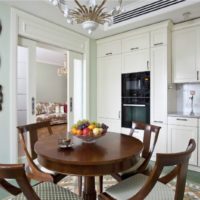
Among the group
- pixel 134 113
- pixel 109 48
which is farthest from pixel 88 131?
pixel 109 48

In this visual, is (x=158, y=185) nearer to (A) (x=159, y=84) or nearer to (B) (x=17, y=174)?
(B) (x=17, y=174)

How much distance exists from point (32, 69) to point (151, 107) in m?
2.21

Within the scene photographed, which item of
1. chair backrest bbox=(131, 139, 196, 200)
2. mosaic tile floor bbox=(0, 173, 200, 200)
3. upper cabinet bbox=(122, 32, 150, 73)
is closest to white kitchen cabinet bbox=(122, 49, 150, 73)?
upper cabinet bbox=(122, 32, 150, 73)

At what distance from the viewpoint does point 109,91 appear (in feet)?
12.9

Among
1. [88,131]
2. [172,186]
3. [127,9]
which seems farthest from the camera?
[127,9]

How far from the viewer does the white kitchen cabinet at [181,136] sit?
2867 millimetres

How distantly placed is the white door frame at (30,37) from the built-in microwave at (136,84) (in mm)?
1145

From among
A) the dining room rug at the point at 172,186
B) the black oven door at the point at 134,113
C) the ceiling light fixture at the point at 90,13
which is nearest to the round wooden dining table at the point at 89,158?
the dining room rug at the point at 172,186

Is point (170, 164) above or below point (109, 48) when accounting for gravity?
below

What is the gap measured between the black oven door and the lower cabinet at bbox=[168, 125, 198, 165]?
49cm

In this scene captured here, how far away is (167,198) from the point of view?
127 centimetres

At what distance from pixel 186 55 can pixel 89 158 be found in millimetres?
2765

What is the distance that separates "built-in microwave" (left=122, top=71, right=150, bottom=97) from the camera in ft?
11.1

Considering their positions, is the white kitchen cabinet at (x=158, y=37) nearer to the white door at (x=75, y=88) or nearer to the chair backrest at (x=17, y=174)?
the white door at (x=75, y=88)
